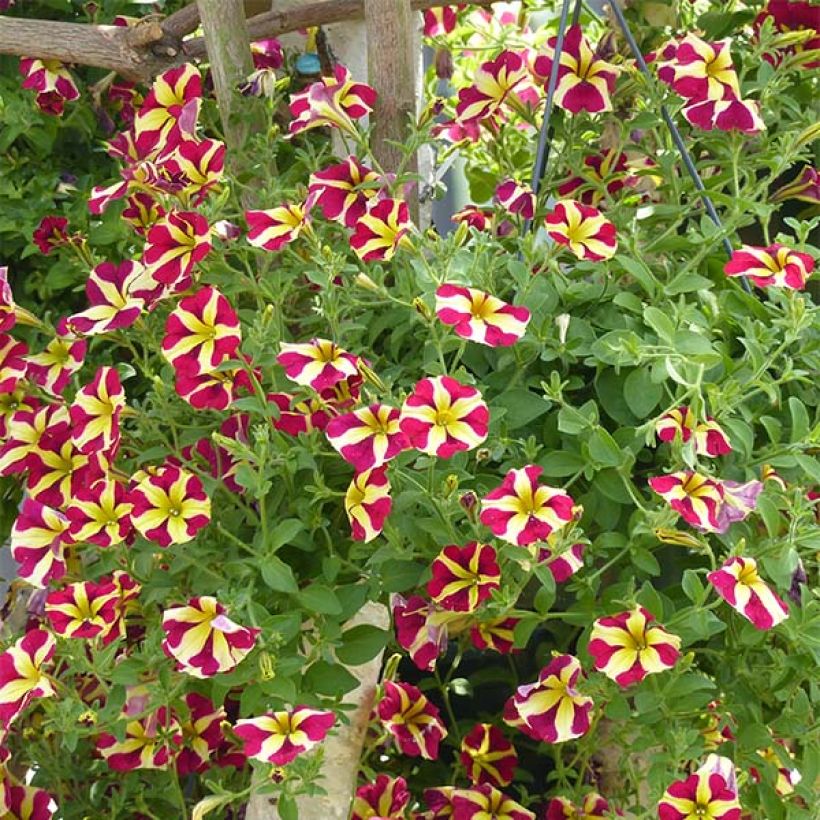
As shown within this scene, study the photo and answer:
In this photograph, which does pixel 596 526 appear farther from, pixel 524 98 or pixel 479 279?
pixel 524 98

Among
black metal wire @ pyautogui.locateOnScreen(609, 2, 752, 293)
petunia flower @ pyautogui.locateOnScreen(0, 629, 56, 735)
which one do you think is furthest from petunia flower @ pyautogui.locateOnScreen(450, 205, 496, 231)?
petunia flower @ pyautogui.locateOnScreen(0, 629, 56, 735)

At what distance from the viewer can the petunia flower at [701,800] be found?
32.9 inches

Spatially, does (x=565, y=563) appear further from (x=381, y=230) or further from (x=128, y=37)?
(x=128, y=37)

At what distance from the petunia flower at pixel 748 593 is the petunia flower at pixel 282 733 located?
26cm

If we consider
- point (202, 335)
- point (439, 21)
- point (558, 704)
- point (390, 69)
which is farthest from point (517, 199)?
point (439, 21)

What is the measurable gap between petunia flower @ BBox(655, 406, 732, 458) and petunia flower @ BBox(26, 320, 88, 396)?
46 cm

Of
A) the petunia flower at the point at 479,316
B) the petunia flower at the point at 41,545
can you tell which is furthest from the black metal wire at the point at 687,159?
the petunia flower at the point at 41,545

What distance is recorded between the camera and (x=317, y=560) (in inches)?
38.1

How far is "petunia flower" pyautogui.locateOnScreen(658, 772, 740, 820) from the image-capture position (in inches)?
32.9

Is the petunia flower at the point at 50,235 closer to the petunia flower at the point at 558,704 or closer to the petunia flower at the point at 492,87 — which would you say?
the petunia flower at the point at 492,87

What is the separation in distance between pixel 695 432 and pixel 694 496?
5 centimetres

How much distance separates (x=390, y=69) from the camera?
113cm

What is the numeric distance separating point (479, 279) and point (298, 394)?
0.15 metres

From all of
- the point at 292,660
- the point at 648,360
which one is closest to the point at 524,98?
the point at 648,360
